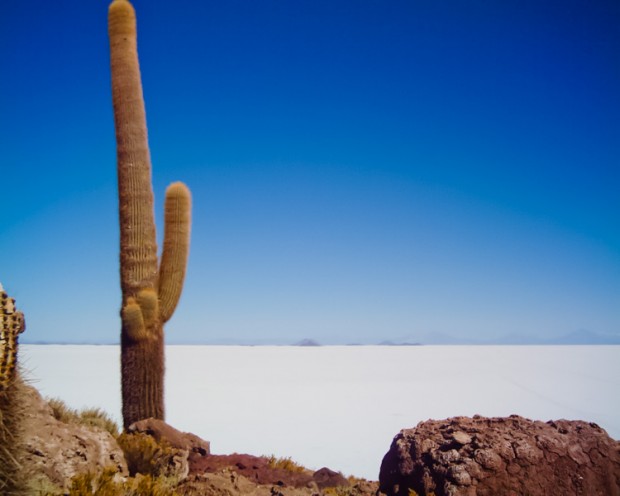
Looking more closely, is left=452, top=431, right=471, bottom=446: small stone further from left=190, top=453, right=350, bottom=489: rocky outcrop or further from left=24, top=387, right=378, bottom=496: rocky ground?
left=190, top=453, right=350, bottom=489: rocky outcrop

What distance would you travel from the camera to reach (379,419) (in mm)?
16250

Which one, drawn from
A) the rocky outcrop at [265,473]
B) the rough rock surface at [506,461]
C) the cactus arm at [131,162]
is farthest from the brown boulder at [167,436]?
the rough rock surface at [506,461]

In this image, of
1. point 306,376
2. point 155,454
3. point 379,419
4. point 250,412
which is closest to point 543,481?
point 155,454

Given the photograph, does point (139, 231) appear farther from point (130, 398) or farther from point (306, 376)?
point (306, 376)

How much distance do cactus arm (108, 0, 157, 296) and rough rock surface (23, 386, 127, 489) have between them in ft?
12.8

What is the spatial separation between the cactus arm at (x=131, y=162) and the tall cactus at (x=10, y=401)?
5198mm

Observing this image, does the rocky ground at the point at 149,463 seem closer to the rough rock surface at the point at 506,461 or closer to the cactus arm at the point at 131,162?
the rough rock surface at the point at 506,461

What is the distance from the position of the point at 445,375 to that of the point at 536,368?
872cm

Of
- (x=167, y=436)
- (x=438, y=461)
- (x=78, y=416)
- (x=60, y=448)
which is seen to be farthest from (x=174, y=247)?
(x=438, y=461)

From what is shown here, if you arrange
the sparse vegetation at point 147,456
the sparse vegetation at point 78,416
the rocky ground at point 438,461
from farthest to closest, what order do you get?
the sparse vegetation at point 147,456, the sparse vegetation at point 78,416, the rocky ground at point 438,461

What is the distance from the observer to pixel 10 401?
3.62 m

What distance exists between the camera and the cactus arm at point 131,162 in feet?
29.2

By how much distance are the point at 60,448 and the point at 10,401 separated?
3.87 feet

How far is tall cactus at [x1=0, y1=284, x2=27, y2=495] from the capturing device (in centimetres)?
349
